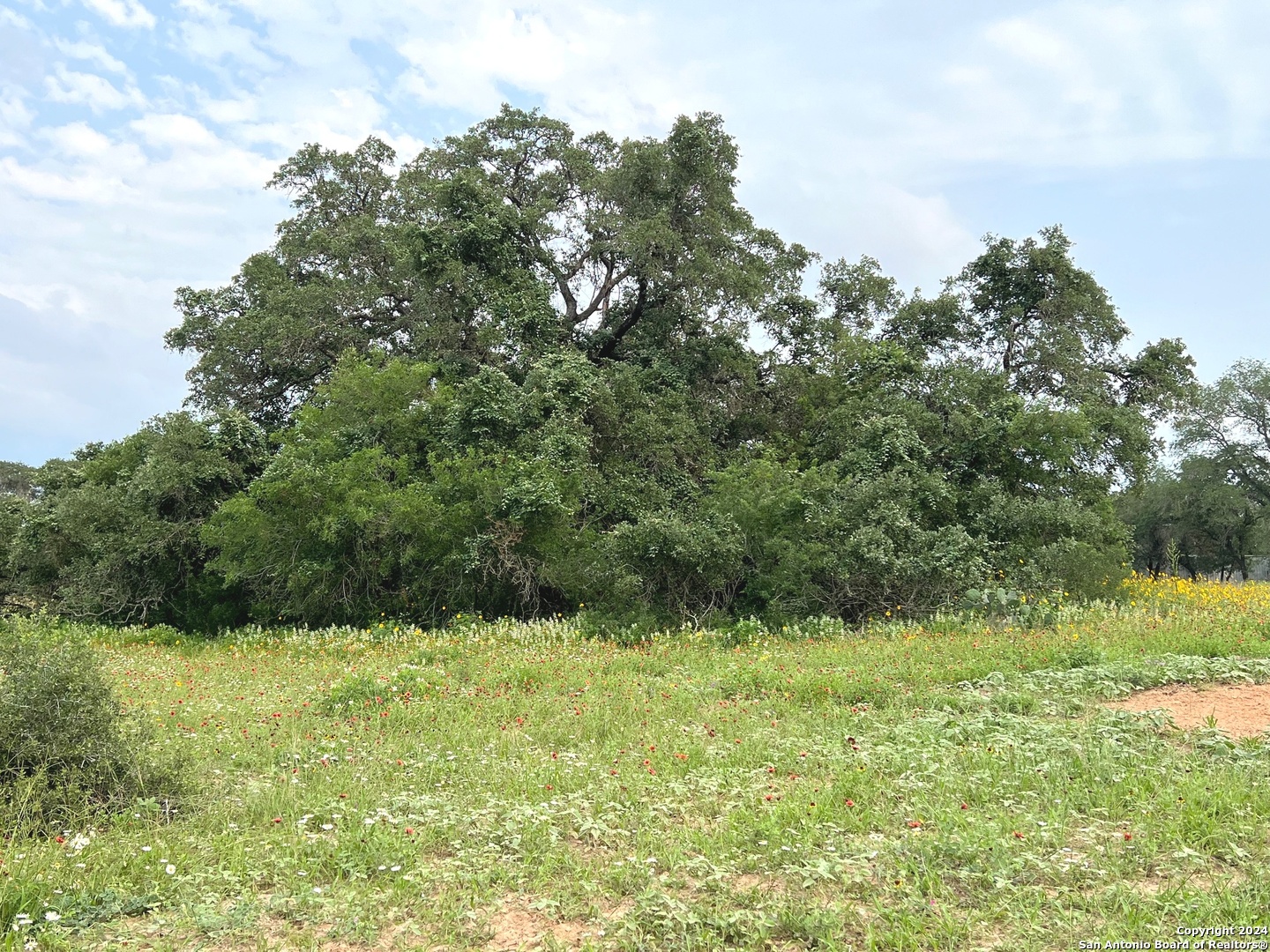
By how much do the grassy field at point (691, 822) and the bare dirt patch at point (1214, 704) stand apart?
0.80 ft

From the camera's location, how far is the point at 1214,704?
286 inches

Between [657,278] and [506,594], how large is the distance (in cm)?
881

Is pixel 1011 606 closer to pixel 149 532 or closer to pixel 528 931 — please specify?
pixel 528 931

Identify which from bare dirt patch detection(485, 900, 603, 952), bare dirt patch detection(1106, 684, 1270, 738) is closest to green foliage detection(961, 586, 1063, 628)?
bare dirt patch detection(1106, 684, 1270, 738)

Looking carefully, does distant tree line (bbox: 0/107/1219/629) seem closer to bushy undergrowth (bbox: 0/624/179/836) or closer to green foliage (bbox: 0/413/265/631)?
green foliage (bbox: 0/413/265/631)

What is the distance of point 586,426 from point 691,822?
46.9 ft

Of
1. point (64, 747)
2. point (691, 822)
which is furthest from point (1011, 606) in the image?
point (64, 747)

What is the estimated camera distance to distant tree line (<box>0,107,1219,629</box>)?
15.4 metres

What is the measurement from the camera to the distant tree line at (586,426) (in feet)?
50.4

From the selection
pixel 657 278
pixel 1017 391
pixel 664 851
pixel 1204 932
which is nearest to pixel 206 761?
pixel 664 851

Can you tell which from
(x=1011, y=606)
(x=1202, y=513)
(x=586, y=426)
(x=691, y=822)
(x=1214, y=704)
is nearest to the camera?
(x=691, y=822)

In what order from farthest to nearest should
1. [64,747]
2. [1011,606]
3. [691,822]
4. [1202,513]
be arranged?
[1202,513], [1011,606], [64,747], [691,822]

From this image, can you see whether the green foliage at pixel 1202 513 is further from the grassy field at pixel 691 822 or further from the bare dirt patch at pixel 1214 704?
the grassy field at pixel 691 822

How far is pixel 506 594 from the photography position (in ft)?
56.0
